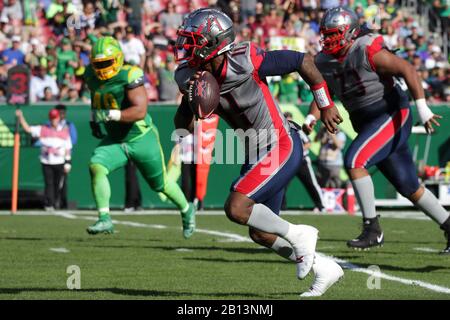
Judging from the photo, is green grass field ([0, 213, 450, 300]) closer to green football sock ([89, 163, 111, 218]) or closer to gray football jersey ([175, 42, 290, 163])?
green football sock ([89, 163, 111, 218])

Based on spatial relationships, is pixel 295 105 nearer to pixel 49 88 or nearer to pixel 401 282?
pixel 49 88

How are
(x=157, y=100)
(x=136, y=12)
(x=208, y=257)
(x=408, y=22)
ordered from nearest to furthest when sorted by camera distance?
1. (x=208, y=257)
2. (x=157, y=100)
3. (x=136, y=12)
4. (x=408, y=22)

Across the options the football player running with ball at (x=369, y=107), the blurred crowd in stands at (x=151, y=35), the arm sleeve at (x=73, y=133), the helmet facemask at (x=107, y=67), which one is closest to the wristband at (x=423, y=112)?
the football player running with ball at (x=369, y=107)

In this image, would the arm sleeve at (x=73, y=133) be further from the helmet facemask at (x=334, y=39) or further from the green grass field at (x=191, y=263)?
the helmet facemask at (x=334, y=39)

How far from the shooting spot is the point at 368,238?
30.8 feet

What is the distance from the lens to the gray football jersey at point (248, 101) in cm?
646

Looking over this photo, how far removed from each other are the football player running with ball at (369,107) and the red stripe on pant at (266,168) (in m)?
Result: 2.56

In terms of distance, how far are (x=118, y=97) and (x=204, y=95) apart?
4.91 metres

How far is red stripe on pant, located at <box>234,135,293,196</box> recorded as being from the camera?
652cm

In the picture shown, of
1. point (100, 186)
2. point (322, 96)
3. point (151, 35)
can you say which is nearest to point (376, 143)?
point (322, 96)

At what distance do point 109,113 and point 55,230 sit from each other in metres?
2.30

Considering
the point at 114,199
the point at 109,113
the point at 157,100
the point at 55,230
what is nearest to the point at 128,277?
the point at 109,113

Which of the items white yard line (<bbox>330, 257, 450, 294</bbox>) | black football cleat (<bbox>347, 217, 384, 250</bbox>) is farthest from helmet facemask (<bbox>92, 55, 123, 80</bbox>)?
white yard line (<bbox>330, 257, 450, 294</bbox>)

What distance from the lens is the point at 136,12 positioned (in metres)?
20.4
